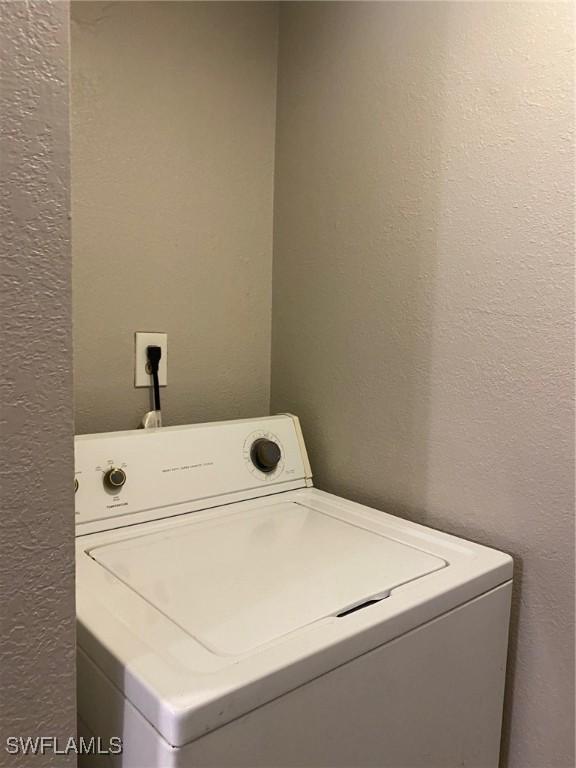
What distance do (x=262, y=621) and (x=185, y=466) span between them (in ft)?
1.52

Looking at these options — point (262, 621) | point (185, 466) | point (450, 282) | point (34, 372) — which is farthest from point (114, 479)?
point (450, 282)

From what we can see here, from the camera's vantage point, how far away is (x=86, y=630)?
0.66 m

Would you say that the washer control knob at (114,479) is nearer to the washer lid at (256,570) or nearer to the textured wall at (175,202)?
the washer lid at (256,570)

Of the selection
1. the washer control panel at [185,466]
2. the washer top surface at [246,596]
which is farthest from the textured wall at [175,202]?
the washer top surface at [246,596]

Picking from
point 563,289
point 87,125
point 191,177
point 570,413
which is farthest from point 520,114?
point 87,125

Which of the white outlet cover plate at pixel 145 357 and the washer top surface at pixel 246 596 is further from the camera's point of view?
the white outlet cover plate at pixel 145 357

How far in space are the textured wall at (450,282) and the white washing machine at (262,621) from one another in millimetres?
80

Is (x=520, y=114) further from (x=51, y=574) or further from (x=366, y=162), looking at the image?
(x=51, y=574)

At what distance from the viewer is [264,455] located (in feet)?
3.94

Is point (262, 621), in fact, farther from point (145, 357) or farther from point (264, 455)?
point (145, 357)

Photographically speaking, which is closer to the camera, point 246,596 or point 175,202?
point 246,596

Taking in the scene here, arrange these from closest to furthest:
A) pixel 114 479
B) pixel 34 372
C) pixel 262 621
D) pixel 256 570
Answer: pixel 34 372, pixel 262 621, pixel 256 570, pixel 114 479

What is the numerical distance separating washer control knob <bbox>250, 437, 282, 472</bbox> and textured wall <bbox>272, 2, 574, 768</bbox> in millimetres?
140

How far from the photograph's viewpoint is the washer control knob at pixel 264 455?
1.20 metres
